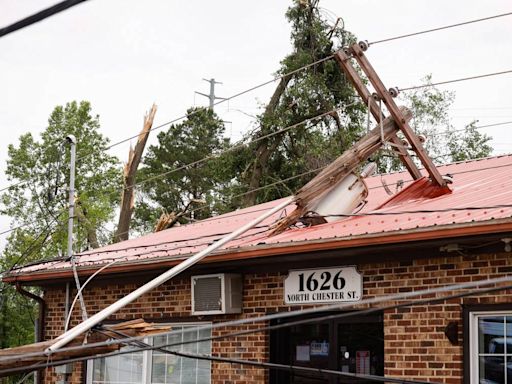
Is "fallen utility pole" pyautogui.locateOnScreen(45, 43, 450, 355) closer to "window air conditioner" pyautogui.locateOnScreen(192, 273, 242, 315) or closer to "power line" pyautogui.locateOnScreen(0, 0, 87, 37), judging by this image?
"window air conditioner" pyautogui.locateOnScreen(192, 273, 242, 315)

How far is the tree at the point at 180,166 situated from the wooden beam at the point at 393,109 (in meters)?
28.8

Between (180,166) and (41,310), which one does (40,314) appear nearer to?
(41,310)

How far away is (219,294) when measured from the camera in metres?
12.1

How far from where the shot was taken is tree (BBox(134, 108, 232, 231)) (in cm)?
4244

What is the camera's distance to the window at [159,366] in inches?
504

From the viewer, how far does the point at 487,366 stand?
9820 millimetres

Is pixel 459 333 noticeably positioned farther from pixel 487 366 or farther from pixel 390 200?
pixel 390 200

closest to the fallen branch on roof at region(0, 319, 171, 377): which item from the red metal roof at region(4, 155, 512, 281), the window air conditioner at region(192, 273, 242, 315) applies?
the red metal roof at region(4, 155, 512, 281)

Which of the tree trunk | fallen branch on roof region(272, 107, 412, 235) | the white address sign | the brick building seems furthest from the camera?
the tree trunk

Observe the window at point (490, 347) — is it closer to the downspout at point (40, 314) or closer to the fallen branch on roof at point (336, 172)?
the fallen branch on roof at point (336, 172)

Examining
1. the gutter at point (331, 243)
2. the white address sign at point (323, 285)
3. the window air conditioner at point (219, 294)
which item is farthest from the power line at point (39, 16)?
the window air conditioner at point (219, 294)

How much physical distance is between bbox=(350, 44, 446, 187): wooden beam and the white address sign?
1.97m

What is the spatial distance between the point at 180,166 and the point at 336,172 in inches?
1219

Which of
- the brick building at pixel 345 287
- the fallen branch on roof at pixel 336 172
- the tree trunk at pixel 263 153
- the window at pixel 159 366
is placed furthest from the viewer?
the tree trunk at pixel 263 153
